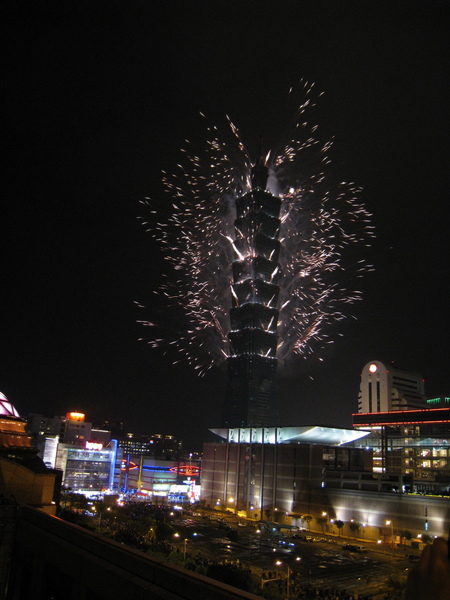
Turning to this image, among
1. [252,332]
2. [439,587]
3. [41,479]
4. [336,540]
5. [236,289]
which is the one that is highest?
[236,289]

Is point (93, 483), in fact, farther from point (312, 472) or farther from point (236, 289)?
point (236, 289)

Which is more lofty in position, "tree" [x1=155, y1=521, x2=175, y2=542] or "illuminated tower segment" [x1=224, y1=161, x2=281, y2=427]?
"illuminated tower segment" [x1=224, y1=161, x2=281, y2=427]

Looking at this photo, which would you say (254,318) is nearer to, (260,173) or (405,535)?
(260,173)

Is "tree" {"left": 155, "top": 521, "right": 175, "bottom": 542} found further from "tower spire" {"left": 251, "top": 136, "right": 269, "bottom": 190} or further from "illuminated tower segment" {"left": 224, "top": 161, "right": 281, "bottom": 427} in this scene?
"tower spire" {"left": 251, "top": 136, "right": 269, "bottom": 190}

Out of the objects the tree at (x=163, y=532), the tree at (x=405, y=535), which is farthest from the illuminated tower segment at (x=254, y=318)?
the tree at (x=163, y=532)

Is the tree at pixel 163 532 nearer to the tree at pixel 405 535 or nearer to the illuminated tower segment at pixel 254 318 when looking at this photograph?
the tree at pixel 405 535

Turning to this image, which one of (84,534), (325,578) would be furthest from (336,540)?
(84,534)

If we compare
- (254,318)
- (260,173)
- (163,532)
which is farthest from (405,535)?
(260,173)

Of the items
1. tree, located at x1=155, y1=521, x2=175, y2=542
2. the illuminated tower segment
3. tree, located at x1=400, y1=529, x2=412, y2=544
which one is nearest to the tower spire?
the illuminated tower segment
